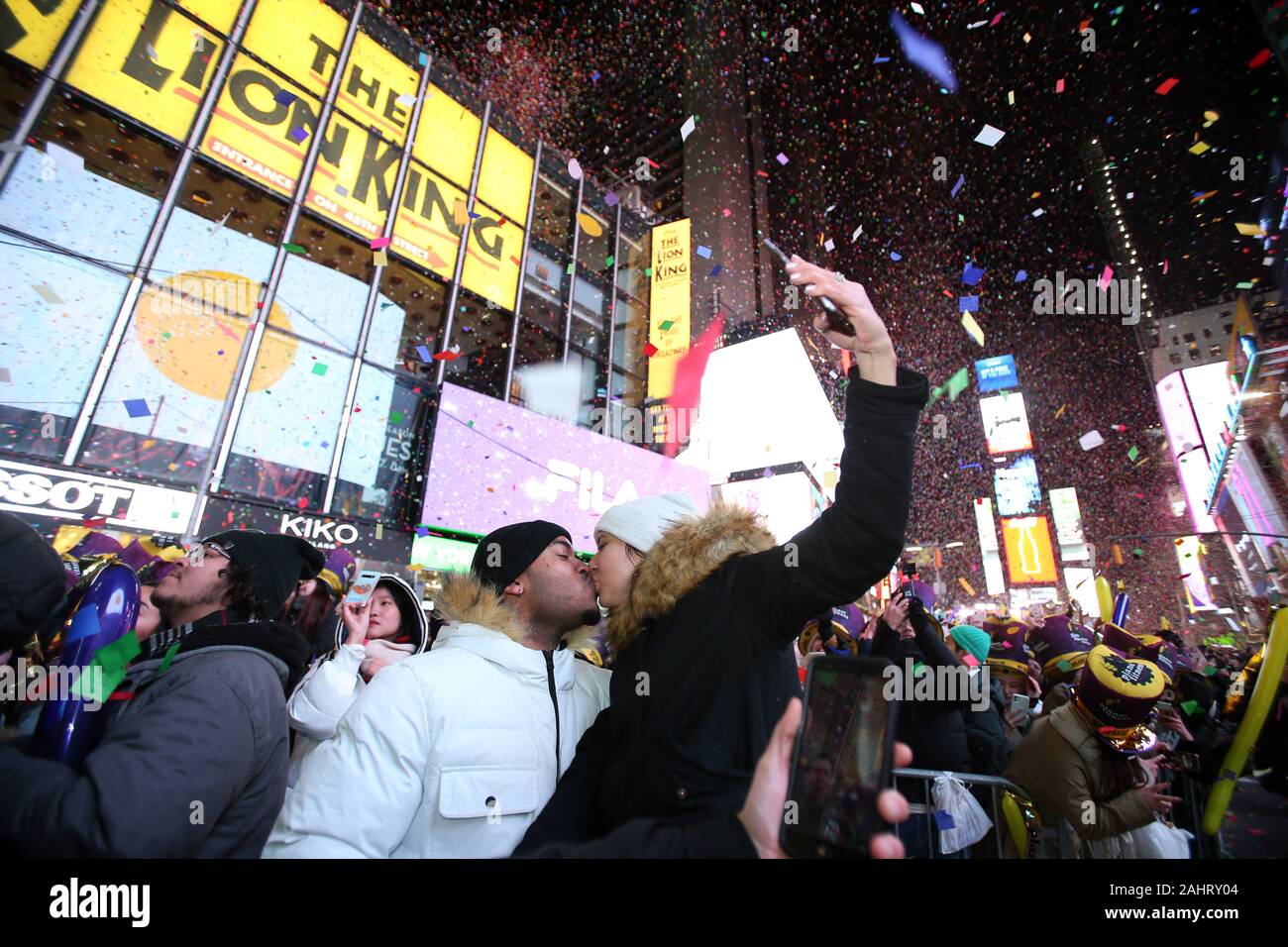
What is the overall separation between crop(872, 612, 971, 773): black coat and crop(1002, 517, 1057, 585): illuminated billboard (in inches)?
1224

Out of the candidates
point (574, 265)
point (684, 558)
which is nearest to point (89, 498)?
point (684, 558)

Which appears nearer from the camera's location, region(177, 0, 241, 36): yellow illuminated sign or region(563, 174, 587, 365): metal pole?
region(177, 0, 241, 36): yellow illuminated sign

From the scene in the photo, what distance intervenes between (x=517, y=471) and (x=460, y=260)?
4.80 meters

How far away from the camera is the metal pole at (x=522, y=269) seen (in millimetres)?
12586

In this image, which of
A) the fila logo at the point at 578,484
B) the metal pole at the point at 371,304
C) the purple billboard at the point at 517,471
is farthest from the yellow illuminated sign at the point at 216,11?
the fila logo at the point at 578,484

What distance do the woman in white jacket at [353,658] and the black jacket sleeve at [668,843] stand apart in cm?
115

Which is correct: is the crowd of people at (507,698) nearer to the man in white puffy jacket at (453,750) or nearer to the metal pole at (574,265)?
the man in white puffy jacket at (453,750)

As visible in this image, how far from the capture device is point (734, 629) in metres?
1.62

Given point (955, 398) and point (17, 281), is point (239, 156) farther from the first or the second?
point (955, 398)

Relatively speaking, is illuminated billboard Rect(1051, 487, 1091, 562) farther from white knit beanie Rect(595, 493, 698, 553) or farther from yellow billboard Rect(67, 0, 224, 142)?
yellow billboard Rect(67, 0, 224, 142)

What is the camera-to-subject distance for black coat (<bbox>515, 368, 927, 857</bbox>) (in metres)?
1.44

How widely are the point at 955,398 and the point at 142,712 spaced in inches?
1892

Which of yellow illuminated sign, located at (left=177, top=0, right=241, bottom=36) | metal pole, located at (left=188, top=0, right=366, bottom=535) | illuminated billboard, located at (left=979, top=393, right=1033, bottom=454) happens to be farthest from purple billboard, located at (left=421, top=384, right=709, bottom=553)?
illuminated billboard, located at (left=979, top=393, right=1033, bottom=454)
